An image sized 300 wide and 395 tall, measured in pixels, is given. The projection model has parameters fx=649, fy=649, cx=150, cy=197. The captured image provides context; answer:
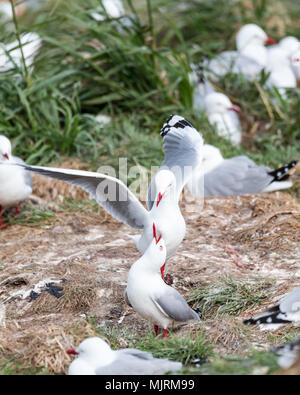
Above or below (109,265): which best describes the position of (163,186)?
above

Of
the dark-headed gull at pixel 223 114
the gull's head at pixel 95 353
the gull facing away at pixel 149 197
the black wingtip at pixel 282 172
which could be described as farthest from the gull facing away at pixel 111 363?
the dark-headed gull at pixel 223 114

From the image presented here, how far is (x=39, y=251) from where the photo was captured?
15.3ft

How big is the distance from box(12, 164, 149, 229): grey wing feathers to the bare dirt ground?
0.38 meters

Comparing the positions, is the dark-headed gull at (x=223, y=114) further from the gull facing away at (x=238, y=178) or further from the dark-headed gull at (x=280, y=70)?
the gull facing away at (x=238, y=178)

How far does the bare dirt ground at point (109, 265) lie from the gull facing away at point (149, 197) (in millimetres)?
358

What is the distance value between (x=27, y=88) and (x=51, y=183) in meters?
1.06

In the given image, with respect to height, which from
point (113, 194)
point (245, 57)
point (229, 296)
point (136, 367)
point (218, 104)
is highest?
point (245, 57)

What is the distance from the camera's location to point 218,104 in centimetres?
671

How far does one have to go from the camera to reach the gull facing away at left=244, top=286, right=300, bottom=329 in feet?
10.1

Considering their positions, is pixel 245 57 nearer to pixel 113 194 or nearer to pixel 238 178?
pixel 238 178

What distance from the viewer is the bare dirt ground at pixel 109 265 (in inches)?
129

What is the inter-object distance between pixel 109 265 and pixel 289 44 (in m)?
4.66

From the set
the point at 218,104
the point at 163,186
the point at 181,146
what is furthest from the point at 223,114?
the point at 163,186
